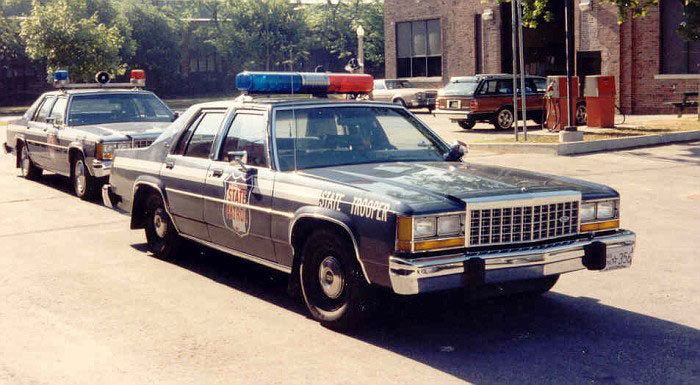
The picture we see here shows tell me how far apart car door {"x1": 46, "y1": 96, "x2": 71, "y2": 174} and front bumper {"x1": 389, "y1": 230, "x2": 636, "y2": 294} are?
926cm

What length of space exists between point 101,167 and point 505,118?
52.8 feet

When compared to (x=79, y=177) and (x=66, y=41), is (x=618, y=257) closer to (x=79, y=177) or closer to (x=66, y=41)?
(x=79, y=177)

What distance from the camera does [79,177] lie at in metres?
13.0

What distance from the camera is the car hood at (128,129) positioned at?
1230cm

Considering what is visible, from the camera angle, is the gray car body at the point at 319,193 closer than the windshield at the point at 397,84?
Yes

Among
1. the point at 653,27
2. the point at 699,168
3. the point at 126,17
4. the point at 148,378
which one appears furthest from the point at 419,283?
the point at 126,17

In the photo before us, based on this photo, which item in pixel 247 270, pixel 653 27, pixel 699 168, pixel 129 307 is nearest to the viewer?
pixel 129 307

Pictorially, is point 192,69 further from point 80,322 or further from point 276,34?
point 80,322

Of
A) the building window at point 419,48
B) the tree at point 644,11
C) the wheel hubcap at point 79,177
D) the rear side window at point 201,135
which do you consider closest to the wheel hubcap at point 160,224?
the rear side window at point 201,135

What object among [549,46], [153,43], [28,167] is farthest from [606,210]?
[153,43]

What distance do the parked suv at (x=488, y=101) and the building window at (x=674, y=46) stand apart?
6055 millimetres

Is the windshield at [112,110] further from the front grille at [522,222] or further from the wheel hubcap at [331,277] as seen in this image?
the front grille at [522,222]

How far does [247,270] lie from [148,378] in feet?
10.1

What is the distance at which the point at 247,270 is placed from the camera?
812 centimetres
